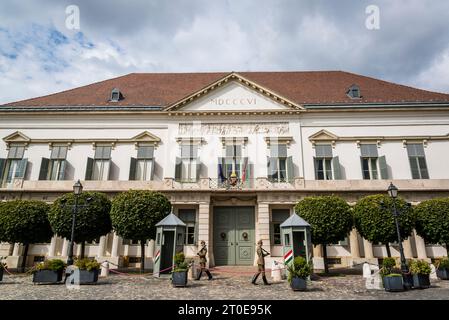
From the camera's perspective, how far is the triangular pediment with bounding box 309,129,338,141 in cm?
2172

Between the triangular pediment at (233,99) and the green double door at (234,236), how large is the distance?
7.61 meters

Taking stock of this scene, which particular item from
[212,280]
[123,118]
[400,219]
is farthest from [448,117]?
[123,118]

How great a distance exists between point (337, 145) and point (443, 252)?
934cm

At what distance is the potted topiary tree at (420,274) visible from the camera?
11.4 m

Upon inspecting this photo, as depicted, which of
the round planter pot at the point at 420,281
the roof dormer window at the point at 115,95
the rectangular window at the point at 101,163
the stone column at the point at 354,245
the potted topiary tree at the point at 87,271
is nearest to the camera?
the round planter pot at the point at 420,281

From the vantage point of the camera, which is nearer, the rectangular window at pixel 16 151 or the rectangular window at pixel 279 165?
the rectangular window at pixel 279 165

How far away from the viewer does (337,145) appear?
21.8 meters

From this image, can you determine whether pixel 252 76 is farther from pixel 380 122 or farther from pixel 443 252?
pixel 443 252

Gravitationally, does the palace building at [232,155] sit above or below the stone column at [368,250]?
above

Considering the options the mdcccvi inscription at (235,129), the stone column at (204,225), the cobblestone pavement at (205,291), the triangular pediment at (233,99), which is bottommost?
the cobblestone pavement at (205,291)

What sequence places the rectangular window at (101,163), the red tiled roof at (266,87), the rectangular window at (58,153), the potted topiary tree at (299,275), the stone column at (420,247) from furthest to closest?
the red tiled roof at (266,87) → the rectangular window at (58,153) → the rectangular window at (101,163) → the stone column at (420,247) → the potted topiary tree at (299,275)

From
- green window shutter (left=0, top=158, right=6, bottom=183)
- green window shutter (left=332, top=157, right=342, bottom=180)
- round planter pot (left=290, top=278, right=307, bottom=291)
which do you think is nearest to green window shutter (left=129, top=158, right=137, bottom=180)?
green window shutter (left=0, top=158, right=6, bottom=183)

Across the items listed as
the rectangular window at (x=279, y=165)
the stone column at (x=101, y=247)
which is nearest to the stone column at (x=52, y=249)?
the stone column at (x=101, y=247)

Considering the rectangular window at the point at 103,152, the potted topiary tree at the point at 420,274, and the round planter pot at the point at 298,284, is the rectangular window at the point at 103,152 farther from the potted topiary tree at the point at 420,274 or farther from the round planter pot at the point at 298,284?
the potted topiary tree at the point at 420,274
